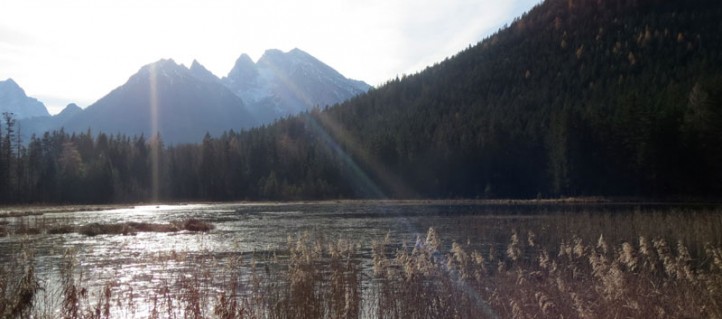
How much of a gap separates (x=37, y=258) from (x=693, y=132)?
97.3 meters


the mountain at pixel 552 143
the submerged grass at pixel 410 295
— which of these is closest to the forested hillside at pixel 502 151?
the mountain at pixel 552 143

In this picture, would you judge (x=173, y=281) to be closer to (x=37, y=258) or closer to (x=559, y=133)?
(x=37, y=258)

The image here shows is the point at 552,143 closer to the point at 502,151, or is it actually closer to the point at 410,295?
the point at 502,151

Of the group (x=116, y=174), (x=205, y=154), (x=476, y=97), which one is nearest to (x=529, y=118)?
(x=476, y=97)

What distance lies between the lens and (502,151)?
13438 cm

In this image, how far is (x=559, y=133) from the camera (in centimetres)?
11475

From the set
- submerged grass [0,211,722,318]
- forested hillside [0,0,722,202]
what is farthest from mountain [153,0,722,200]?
submerged grass [0,211,722,318]

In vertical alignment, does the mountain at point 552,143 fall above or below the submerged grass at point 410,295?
above

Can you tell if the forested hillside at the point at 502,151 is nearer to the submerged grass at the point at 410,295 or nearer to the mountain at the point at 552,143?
the mountain at the point at 552,143

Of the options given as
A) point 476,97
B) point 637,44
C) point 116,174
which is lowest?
point 116,174

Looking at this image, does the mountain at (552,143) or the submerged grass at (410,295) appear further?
the mountain at (552,143)

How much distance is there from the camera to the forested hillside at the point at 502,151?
100 m

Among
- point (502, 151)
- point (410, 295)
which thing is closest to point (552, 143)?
point (502, 151)

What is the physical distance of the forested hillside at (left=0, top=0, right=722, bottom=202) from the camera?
100375mm
